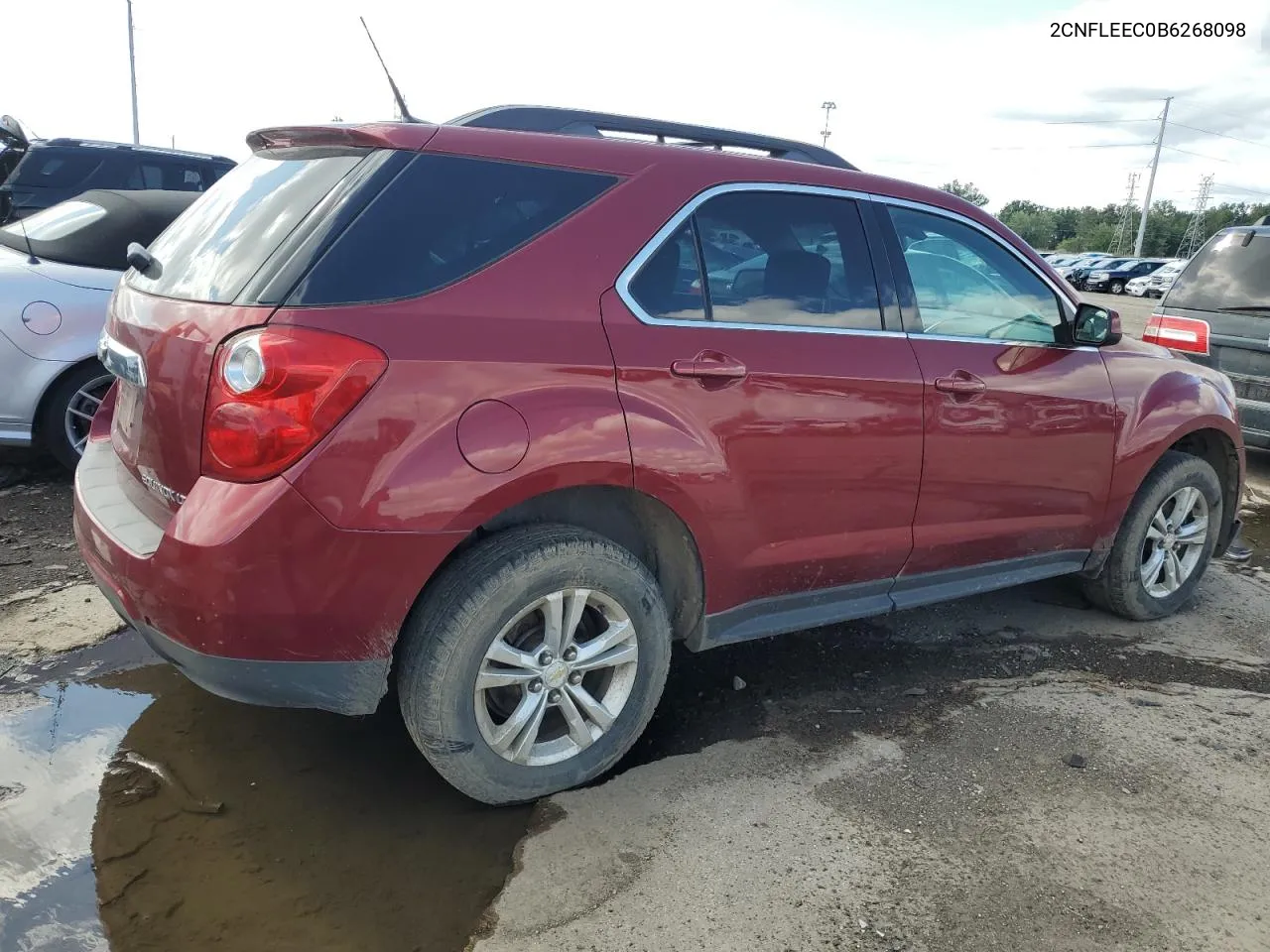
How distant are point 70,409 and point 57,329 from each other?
1.34 ft

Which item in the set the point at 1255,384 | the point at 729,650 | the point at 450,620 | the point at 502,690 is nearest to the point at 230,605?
the point at 450,620

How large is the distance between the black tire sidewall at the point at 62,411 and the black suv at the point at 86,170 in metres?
4.28

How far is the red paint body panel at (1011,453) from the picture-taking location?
3.29 meters

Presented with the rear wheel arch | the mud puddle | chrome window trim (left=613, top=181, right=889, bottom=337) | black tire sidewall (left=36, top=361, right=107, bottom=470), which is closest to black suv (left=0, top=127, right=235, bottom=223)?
black tire sidewall (left=36, top=361, right=107, bottom=470)

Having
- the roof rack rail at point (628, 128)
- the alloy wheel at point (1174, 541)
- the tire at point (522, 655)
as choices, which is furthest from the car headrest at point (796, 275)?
the alloy wheel at point (1174, 541)

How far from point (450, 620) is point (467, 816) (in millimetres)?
628

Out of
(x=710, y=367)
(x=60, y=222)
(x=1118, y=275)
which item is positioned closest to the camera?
(x=710, y=367)

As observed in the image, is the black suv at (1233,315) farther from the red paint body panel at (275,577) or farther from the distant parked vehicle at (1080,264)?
the distant parked vehicle at (1080,264)

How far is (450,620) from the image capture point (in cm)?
241

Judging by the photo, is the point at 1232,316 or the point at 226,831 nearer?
the point at 226,831

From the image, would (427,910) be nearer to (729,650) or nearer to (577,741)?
(577,741)

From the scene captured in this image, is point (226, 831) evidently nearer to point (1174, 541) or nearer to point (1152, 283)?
point (1174, 541)

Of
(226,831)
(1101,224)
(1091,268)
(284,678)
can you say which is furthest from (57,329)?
(1101,224)

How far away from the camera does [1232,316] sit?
6512mm
